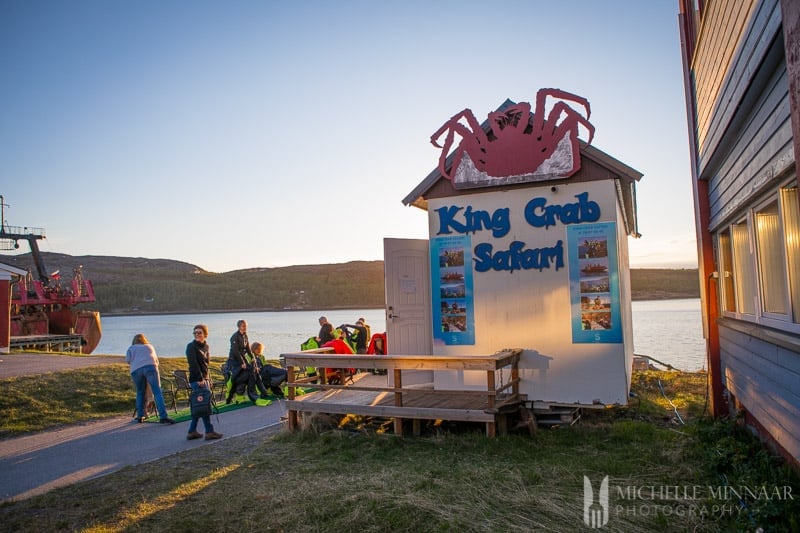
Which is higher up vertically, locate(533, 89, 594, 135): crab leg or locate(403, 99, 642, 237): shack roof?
locate(533, 89, 594, 135): crab leg

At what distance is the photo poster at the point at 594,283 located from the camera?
800 centimetres

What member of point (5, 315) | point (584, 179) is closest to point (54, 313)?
point (5, 315)

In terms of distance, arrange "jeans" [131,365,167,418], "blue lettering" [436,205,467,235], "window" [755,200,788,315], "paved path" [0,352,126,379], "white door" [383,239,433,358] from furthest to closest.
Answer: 1. "paved path" [0,352,126,379]
2. "jeans" [131,365,167,418]
3. "white door" [383,239,433,358]
4. "blue lettering" [436,205,467,235]
5. "window" [755,200,788,315]

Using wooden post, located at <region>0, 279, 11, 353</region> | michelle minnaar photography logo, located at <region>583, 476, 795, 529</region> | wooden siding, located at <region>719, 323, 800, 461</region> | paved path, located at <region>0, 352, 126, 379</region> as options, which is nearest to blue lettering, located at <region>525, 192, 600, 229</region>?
wooden siding, located at <region>719, 323, 800, 461</region>

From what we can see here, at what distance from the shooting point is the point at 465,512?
15.1ft

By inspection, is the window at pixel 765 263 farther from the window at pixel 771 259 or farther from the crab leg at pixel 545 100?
the crab leg at pixel 545 100

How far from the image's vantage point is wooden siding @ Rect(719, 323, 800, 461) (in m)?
4.07

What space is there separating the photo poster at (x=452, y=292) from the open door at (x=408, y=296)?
24.1 inches

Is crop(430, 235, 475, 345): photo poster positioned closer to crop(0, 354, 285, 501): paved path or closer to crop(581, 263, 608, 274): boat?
crop(581, 263, 608, 274): boat

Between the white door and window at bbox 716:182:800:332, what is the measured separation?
4.34 meters

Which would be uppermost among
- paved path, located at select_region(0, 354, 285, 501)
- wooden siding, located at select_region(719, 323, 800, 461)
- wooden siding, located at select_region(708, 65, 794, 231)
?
wooden siding, located at select_region(708, 65, 794, 231)

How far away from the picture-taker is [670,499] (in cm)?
460

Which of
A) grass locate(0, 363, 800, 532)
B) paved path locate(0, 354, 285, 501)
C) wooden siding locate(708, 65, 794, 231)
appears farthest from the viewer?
paved path locate(0, 354, 285, 501)

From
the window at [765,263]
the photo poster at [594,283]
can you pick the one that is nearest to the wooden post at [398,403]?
the photo poster at [594,283]
